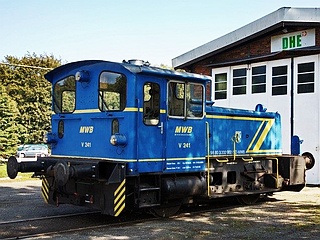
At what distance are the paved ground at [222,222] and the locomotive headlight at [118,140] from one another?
1.67m

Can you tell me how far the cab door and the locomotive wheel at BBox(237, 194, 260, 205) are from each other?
12.0ft

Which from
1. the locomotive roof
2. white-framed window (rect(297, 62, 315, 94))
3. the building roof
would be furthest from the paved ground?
the building roof

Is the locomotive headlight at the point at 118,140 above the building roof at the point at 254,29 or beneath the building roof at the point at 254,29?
beneath

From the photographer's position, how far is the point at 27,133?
4578 cm

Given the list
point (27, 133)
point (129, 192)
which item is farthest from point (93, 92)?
point (27, 133)

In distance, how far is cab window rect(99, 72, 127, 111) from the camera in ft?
31.7

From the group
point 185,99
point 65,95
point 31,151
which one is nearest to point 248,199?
point 185,99

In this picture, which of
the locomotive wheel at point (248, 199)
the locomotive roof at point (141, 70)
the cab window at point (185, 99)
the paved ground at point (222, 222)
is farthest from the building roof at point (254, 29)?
the cab window at point (185, 99)

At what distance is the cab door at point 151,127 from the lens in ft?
31.4

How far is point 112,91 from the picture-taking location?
9945mm

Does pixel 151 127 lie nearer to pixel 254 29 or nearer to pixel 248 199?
pixel 248 199

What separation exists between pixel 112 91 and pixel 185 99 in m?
1.62

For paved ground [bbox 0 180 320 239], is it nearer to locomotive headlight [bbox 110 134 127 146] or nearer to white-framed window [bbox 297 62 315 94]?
locomotive headlight [bbox 110 134 127 146]

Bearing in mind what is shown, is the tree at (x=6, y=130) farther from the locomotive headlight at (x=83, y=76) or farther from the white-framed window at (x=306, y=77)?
the locomotive headlight at (x=83, y=76)
